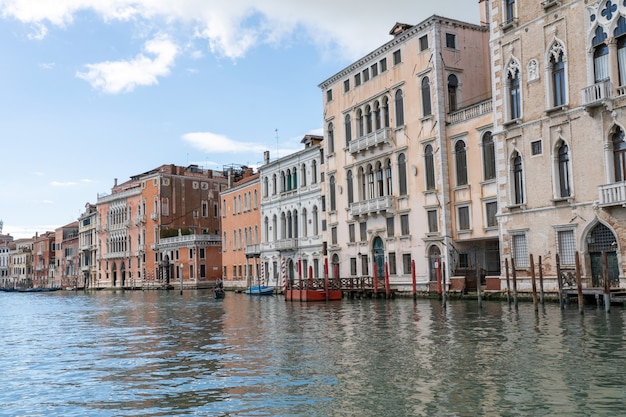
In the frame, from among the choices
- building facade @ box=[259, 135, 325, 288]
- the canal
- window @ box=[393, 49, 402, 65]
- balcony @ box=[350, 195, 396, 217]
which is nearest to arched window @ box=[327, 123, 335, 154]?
building facade @ box=[259, 135, 325, 288]

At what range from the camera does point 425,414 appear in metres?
8.13

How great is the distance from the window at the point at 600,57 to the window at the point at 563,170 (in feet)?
8.41

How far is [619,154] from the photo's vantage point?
21.5m

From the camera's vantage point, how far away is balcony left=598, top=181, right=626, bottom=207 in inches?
816

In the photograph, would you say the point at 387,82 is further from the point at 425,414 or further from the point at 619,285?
the point at 425,414

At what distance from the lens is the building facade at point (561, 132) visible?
21.5 meters

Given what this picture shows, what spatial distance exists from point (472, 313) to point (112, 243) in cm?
6287

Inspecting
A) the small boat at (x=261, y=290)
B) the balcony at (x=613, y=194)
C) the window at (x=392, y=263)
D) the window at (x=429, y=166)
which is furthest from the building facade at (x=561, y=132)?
the small boat at (x=261, y=290)

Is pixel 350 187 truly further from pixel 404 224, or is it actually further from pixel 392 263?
pixel 392 263

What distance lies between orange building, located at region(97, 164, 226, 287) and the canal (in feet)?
137

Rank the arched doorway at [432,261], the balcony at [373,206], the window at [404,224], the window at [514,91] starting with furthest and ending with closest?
1. the balcony at [373,206]
2. the window at [404,224]
3. the arched doorway at [432,261]
4. the window at [514,91]

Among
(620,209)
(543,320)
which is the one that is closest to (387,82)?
(620,209)

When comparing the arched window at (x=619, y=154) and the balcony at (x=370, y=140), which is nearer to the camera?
Result: the arched window at (x=619, y=154)

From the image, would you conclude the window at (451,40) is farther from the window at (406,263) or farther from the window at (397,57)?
the window at (406,263)
